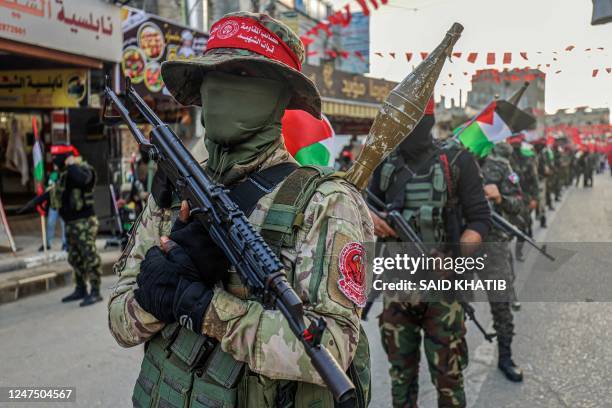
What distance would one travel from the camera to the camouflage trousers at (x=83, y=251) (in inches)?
214

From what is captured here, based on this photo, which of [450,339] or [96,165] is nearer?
[450,339]

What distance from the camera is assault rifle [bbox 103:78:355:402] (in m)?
1.08

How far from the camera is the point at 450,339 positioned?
264cm

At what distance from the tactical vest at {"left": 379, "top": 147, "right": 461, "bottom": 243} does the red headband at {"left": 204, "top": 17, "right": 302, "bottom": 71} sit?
60.7 inches

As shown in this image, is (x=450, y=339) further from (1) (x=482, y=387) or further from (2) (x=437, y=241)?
(1) (x=482, y=387)

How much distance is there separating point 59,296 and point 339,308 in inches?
212

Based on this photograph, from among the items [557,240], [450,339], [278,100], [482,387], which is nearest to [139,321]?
[278,100]

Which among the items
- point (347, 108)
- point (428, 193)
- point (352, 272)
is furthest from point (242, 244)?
point (347, 108)

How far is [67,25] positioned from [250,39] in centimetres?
707

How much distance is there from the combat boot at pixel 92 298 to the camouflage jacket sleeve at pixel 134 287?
412 centimetres

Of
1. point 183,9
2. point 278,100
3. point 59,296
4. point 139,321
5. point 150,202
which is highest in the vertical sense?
point 183,9

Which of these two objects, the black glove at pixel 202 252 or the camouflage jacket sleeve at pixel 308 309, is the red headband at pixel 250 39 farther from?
the black glove at pixel 202 252

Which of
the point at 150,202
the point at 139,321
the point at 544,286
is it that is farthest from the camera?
the point at 544,286

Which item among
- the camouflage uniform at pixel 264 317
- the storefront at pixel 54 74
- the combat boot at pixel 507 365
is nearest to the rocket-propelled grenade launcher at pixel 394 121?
the camouflage uniform at pixel 264 317
